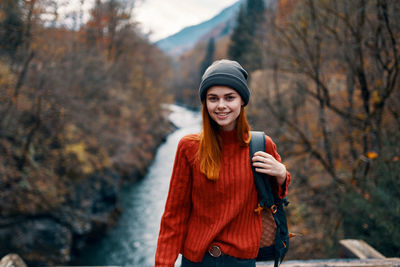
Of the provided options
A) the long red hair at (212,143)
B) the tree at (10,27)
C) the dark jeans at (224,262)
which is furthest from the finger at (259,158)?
the tree at (10,27)

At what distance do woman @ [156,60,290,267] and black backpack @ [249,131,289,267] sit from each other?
1.7 inches

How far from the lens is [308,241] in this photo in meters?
8.05

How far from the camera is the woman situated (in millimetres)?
1464

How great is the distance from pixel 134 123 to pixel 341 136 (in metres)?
16.2

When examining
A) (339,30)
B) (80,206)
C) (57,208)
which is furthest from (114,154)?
(339,30)

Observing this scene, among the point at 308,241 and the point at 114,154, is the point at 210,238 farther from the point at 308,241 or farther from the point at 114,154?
the point at 114,154

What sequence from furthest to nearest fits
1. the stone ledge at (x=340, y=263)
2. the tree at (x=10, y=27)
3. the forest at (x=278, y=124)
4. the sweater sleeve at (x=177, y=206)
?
1. the tree at (x=10, y=27)
2. the forest at (x=278, y=124)
3. the stone ledge at (x=340, y=263)
4. the sweater sleeve at (x=177, y=206)

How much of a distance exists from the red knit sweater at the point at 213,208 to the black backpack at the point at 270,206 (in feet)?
0.13

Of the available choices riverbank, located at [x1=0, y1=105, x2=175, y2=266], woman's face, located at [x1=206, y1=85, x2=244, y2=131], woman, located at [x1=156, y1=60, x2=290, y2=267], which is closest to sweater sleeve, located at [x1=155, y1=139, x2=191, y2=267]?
woman, located at [x1=156, y1=60, x2=290, y2=267]

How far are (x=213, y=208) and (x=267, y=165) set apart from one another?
0.37m

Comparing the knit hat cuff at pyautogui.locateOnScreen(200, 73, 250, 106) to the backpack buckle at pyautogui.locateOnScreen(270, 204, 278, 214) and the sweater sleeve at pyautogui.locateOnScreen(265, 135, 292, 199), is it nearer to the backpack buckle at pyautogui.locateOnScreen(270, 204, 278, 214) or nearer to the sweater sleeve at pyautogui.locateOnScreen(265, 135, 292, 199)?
the sweater sleeve at pyautogui.locateOnScreen(265, 135, 292, 199)

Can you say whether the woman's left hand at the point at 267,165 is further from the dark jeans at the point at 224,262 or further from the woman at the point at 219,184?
the dark jeans at the point at 224,262

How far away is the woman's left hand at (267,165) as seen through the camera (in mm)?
1431

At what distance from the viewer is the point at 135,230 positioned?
1164 cm
